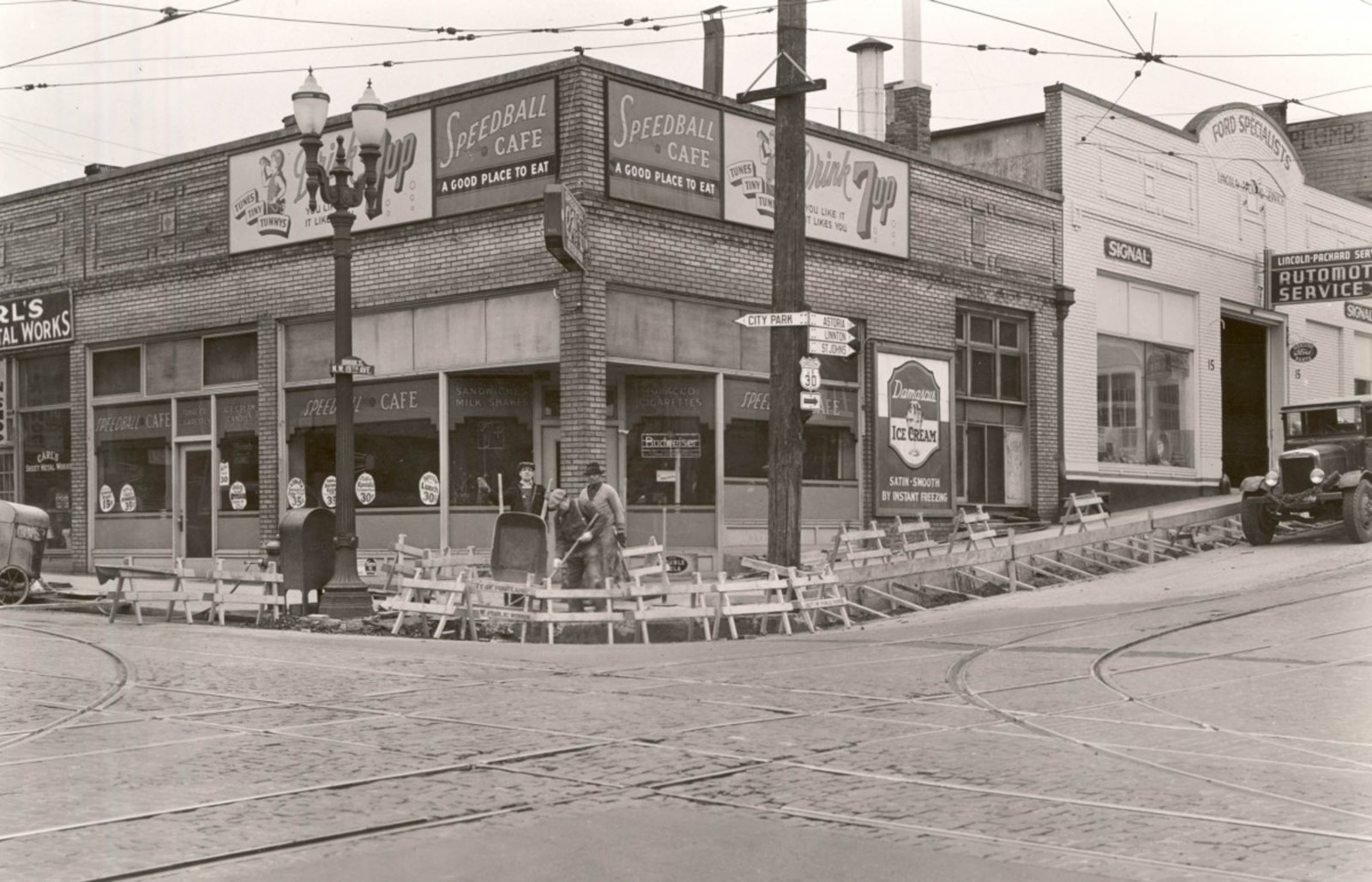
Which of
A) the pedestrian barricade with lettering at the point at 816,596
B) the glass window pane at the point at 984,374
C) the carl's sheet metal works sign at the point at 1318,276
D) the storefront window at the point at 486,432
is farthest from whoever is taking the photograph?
the carl's sheet metal works sign at the point at 1318,276

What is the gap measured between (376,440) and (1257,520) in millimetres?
13810

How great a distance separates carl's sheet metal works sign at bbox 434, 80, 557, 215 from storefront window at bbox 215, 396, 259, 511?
210 inches

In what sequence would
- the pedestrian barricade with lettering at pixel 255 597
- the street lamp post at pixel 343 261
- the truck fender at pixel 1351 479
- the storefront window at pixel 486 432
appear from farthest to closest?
the truck fender at pixel 1351 479 → the storefront window at pixel 486 432 → the pedestrian barricade with lettering at pixel 255 597 → the street lamp post at pixel 343 261

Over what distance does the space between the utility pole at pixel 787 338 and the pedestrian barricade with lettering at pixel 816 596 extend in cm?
43

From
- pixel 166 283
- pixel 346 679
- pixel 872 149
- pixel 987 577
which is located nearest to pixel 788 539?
pixel 987 577

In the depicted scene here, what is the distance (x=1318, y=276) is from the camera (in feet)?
109

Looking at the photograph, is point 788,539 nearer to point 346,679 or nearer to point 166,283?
point 346,679

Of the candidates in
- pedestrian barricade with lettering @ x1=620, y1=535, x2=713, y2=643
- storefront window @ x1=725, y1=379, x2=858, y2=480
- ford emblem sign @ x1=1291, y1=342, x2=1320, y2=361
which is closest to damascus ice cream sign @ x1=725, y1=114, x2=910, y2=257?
storefront window @ x1=725, y1=379, x2=858, y2=480

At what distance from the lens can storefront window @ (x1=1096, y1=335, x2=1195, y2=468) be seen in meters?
29.1

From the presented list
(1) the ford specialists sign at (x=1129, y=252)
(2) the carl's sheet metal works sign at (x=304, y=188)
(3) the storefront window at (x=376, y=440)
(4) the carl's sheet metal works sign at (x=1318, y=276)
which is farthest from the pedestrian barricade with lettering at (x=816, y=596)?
(4) the carl's sheet metal works sign at (x=1318, y=276)

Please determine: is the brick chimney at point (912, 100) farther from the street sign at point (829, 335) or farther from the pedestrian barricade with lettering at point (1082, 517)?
the street sign at point (829, 335)

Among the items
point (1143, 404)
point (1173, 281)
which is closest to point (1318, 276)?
point (1173, 281)

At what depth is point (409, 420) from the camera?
828 inches

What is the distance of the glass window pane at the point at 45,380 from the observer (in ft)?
87.6
